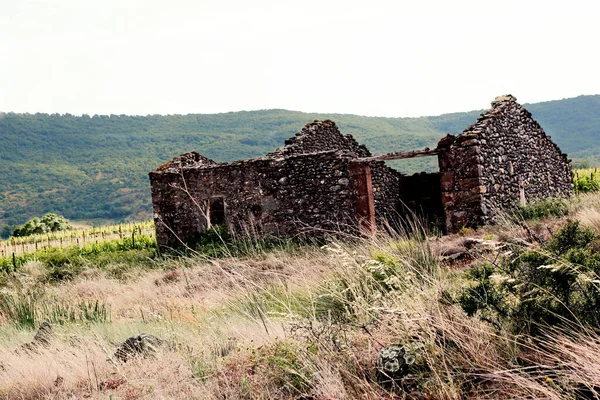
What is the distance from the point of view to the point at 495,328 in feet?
13.4

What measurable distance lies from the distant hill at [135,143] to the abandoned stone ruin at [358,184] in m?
66.5

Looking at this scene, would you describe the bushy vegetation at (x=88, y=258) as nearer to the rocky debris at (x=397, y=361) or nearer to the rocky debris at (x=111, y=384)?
the rocky debris at (x=111, y=384)

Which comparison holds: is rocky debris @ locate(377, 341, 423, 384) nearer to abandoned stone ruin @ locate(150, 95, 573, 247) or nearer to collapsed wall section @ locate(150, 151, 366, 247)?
abandoned stone ruin @ locate(150, 95, 573, 247)

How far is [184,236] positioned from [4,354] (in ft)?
32.7

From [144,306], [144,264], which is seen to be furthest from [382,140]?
[144,306]

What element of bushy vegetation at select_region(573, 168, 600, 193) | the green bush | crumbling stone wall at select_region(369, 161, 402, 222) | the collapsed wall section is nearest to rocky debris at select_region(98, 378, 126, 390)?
the green bush

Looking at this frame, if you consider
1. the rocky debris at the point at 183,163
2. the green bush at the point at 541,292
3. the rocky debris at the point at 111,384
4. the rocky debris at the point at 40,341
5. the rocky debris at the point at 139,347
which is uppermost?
the rocky debris at the point at 183,163

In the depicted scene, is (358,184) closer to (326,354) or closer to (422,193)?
(422,193)

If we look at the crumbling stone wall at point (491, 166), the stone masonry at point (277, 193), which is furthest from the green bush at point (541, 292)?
the stone masonry at point (277, 193)

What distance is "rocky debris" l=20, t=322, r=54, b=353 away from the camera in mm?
6189

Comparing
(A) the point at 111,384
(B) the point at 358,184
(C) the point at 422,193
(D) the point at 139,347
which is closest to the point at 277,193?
(B) the point at 358,184

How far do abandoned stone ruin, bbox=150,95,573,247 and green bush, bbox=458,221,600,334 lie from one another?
8.24 m

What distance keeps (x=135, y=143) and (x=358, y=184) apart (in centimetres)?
11699

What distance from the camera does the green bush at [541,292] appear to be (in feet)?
13.0
